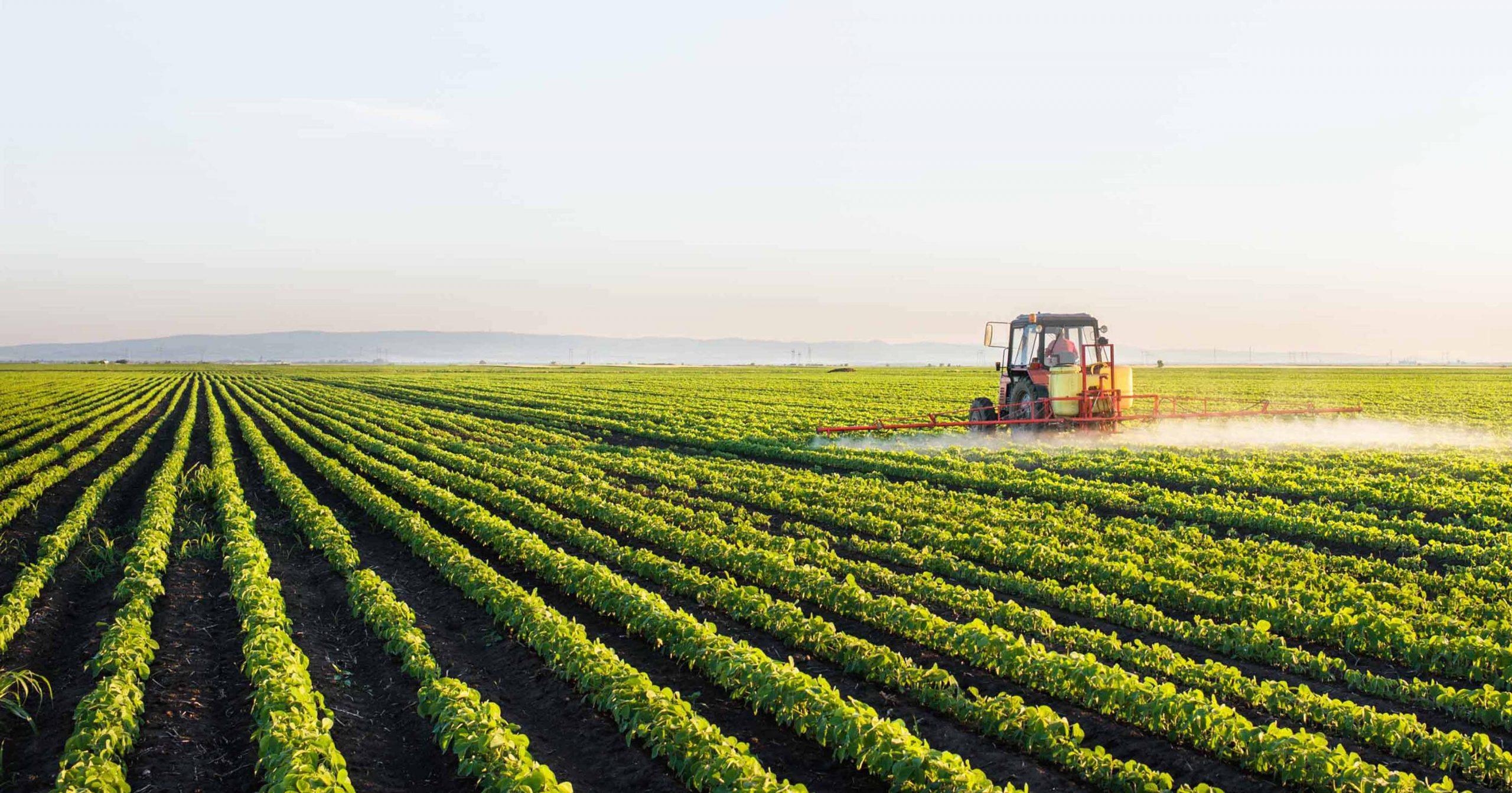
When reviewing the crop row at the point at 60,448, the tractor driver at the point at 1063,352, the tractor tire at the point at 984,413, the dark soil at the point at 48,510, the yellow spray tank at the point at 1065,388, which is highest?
the tractor driver at the point at 1063,352

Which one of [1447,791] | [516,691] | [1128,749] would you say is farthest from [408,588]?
[1447,791]

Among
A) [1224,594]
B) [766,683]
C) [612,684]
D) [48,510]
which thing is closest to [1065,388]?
[1224,594]

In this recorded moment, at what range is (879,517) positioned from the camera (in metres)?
14.0

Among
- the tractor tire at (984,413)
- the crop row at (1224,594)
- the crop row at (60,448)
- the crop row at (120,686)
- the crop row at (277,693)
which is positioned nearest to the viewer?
the crop row at (277,693)

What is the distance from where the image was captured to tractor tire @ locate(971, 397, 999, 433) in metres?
24.5

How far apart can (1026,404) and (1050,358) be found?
126cm

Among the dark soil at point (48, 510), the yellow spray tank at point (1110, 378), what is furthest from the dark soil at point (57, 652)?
the yellow spray tank at point (1110, 378)

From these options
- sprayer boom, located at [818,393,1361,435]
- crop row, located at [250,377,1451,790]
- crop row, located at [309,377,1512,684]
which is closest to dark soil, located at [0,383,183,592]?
crop row, located at [250,377,1451,790]

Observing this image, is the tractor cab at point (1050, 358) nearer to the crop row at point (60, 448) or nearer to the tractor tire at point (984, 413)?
the tractor tire at point (984, 413)

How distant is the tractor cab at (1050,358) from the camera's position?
71.9ft

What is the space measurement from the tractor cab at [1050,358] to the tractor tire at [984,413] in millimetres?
802

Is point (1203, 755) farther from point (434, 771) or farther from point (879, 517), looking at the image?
point (879, 517)

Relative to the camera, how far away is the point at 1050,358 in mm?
22359

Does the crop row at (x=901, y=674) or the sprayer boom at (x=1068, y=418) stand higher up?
the sprayer boom at (x=1068, y=418)
